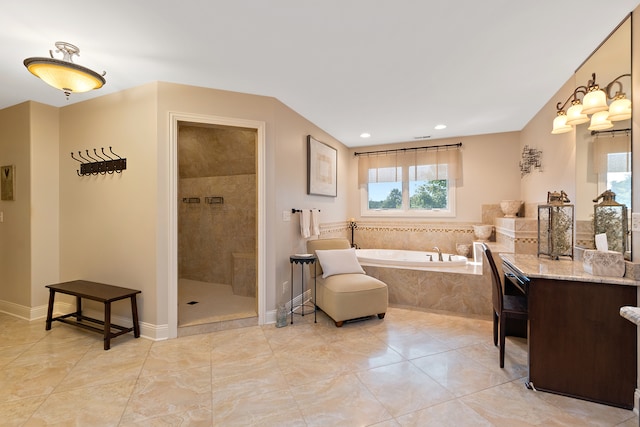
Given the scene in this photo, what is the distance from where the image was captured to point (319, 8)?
69.1 inches

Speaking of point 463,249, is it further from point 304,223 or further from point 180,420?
point 180,420

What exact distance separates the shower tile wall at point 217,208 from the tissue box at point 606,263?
11.8ft

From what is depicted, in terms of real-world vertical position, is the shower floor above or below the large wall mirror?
below

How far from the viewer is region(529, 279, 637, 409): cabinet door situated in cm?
180

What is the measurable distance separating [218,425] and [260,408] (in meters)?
0.25

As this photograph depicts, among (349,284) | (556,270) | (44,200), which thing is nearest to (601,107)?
(556,270)

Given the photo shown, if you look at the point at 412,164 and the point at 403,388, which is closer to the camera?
the point at 403,388

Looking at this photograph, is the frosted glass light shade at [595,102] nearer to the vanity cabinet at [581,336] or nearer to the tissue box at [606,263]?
the tissue box at [606,263]

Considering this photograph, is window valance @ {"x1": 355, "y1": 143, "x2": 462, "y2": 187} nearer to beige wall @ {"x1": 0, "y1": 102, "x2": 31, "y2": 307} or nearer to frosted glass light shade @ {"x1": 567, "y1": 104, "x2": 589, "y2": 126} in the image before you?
frosted glass light shade @ {"x1": 567, "y1": 104, "x2": 589, "y2": 126}

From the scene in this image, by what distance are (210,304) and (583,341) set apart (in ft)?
11.7

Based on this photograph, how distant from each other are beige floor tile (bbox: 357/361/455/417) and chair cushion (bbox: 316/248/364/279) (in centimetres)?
133

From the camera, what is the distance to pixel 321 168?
4.22 metres

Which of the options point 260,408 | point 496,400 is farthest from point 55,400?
point 496,400

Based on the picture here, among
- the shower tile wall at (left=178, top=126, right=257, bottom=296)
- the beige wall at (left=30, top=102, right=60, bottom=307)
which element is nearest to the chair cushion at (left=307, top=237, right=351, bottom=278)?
the shower tile wall at (left=178, top=126, right=257, bottom=296)
